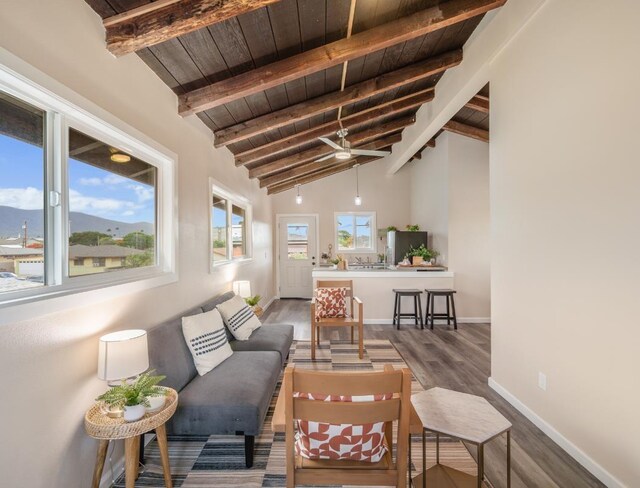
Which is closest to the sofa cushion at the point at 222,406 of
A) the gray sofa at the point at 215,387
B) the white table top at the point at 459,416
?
the gray sofa at the point at 215,387

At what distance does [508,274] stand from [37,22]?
3553 millimetres

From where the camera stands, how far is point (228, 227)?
461 cm

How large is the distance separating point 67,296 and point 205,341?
1.16 m

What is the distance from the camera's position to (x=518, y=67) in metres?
2.62

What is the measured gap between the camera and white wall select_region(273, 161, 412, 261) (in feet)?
25.1

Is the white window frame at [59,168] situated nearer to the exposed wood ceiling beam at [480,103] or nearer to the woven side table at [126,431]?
the woven side table at [126,431]

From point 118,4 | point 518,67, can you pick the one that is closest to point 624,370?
point 518,67

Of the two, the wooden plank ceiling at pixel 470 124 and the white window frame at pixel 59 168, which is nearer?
the white window frame at pixel 59 168

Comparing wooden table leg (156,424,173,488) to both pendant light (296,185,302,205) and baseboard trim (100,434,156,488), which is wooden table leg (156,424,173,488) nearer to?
baseboard trim (100,434,156,488)

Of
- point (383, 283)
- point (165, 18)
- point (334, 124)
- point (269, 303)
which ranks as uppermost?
point (334, 124)

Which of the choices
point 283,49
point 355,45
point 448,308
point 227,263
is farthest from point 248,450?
point 448,308

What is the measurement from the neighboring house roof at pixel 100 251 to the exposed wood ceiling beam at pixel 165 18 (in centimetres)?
121

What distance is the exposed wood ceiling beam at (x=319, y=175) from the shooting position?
7.24 meters

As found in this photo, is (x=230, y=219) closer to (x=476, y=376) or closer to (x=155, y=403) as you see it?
(x=155, y=403)
